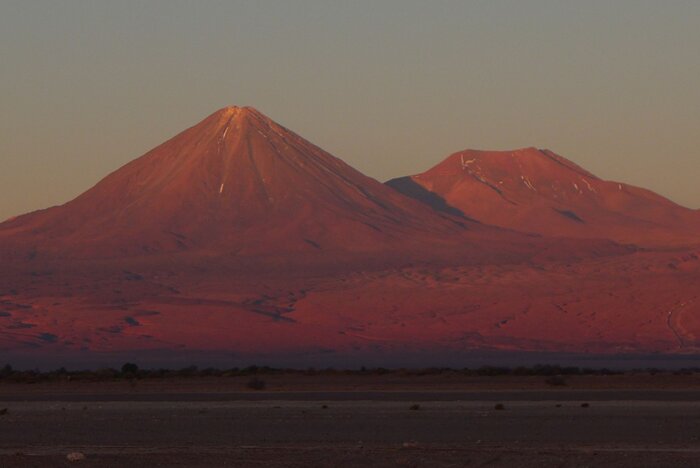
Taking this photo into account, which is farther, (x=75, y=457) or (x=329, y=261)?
(x=329, y=261)

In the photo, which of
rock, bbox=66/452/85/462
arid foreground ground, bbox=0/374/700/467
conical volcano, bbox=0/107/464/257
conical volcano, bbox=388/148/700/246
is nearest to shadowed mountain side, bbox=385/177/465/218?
conical volcano, bbox=388/148/700/246

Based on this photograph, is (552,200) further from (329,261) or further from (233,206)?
(329,261)

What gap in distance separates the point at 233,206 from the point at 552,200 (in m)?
44.7

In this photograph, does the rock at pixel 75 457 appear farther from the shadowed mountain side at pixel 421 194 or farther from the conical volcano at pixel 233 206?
the shadowed mountain side at pixel 421 194

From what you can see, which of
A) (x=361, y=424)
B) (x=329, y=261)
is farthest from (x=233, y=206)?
(x=361, y=424)

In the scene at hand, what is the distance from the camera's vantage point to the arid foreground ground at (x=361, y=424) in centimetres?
2098

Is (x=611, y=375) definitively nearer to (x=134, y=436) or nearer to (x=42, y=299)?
(x=134, y=436)

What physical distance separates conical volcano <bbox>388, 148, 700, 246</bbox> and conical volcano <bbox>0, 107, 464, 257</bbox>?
13.1 meters

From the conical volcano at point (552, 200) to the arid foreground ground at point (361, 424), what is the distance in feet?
357

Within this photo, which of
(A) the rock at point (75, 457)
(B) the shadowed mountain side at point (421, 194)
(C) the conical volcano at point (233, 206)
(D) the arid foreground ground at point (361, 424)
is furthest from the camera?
(B) the shadowed mountain side at point (421, 194)

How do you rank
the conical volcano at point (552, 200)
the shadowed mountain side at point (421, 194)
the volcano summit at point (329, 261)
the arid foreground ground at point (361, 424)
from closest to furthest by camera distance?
the arid foreground ground at point (361, 424) → the volcano summit at point (329, 261) → the conical volcano at point (552, 200) → the shadowed mountain side at point (421, 194)

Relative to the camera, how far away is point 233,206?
6117 inches

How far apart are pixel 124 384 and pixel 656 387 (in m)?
14.8

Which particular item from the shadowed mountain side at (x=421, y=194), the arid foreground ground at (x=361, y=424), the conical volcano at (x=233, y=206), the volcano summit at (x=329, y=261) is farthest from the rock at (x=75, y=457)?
the shadowed mountain side at (x=421, y=194)
